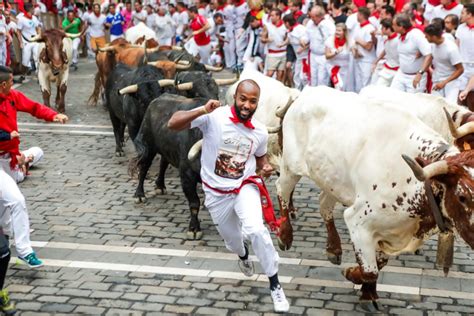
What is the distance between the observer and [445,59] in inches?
452

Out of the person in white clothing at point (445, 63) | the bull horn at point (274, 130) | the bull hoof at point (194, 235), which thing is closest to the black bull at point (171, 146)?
the bull hoof at point (194, 235)

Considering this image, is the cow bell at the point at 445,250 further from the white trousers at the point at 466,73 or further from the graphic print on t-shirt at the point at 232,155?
the white trousers at the point at 466,73

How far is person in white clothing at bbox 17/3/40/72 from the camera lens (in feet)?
67.2

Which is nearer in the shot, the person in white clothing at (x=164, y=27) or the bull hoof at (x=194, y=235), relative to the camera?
the bull hoof at (x=194, y=235)

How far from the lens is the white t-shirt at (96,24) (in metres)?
23.4

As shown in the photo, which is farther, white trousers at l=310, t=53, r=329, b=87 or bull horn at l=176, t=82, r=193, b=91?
white trousers at l=310, t=53, r=329, b=87

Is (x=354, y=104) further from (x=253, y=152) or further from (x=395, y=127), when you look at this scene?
(x=253, y=152)

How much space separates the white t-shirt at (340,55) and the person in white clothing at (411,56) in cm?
283

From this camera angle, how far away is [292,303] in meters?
6.36

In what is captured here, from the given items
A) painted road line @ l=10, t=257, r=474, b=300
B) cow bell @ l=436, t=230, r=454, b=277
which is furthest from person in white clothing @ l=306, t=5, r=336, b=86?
cow bell @ l=436, t=230, r=454, b=277

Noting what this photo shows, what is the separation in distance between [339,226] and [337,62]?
7192 millimetres

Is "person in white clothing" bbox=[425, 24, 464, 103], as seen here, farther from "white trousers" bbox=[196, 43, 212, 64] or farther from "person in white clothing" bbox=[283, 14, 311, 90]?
"white trousers" bbox=[196, 43, 212, 64]

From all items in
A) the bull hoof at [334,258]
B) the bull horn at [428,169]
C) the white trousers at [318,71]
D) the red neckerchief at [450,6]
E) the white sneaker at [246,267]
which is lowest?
the bull hoof at [334,258]

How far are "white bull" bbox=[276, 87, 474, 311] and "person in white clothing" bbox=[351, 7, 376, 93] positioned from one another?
784cm
